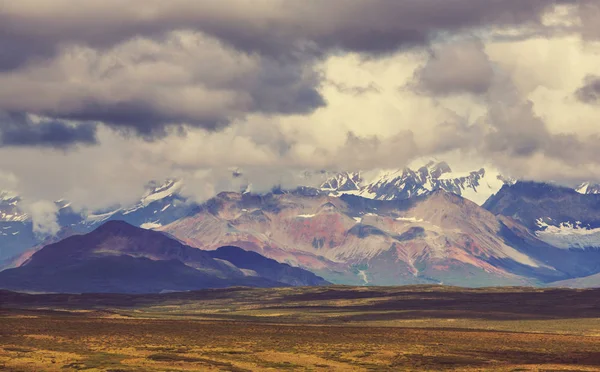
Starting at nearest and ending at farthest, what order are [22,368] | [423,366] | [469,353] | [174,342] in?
[22,368]
[423,366]
[469,353]
[174,342]

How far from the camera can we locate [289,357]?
162250 millimetres

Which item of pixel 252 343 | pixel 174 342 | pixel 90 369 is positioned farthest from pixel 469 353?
pixel 90 369

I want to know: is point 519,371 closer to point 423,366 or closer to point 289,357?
point 423,366

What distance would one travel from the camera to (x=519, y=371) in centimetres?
14662

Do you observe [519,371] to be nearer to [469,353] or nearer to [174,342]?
[469,353]

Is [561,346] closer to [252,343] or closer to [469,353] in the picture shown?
[469,353]

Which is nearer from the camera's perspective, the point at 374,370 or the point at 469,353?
the point at 374,370

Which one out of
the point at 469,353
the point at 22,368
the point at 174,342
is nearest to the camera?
the point at 22,368

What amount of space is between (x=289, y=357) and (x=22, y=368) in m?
42.5

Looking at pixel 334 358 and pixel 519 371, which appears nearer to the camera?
pixel 519 371

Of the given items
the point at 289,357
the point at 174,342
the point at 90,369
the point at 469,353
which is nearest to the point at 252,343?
the point at 174,342

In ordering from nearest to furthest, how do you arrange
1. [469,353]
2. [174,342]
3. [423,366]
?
→ 1. [423,366]
2. [469,353]
3. [174,342]

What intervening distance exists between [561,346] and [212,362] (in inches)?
2886

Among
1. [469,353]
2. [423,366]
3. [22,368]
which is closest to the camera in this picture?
[22,368]
